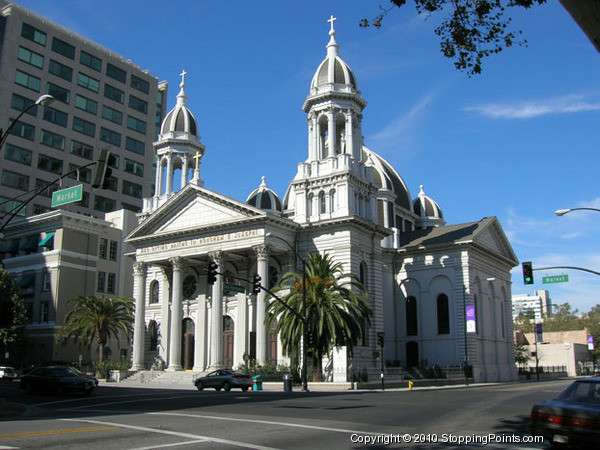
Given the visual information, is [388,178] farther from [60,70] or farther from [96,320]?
[60,70]

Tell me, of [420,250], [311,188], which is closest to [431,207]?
[420,250]

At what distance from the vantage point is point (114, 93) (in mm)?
86375

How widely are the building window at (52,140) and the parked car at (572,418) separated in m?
76.9

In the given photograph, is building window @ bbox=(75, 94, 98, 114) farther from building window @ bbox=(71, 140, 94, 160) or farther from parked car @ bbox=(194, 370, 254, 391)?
parked car @ bbox=(194, 370, 254, 391)

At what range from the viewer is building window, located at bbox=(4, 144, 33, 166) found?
74312mm

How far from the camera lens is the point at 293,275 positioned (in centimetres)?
4484

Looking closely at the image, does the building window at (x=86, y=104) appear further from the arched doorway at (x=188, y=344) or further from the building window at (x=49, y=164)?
the arched doorway at (x=188, y=344)

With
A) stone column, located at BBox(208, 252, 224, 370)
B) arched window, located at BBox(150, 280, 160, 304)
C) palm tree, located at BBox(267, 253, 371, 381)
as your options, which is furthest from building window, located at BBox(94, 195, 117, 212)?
palm tree, located at BBox(267, 253, 371, 381)

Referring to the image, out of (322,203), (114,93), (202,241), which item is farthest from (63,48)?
(322,203)

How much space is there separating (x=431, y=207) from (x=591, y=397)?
212ft

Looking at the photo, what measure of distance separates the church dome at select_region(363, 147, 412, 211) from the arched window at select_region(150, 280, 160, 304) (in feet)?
81.8

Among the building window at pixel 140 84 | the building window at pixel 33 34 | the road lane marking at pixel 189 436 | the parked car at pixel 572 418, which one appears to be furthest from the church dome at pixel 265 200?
the parked car at pixel 572 418

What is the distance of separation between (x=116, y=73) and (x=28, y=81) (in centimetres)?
1344

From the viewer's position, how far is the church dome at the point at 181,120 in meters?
64.3
